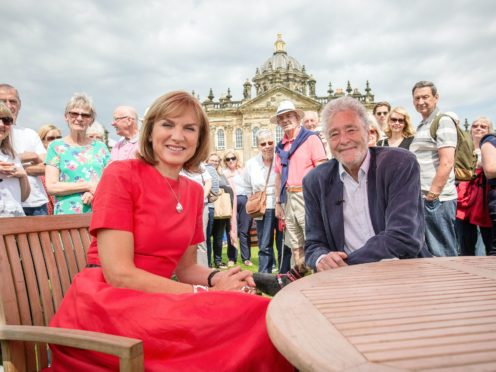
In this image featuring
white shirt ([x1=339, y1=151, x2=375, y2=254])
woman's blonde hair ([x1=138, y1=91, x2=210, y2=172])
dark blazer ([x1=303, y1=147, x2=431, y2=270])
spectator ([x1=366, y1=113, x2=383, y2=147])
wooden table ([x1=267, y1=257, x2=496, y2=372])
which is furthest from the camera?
spectator ([x1=366, y1=113, x2=383, y2=147])

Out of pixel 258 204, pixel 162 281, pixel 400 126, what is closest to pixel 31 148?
pixel 258 204

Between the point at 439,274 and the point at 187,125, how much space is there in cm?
145

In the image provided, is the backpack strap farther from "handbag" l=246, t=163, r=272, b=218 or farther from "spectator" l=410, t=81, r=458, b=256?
"handbag" l=246, t=163, r=272, b=218

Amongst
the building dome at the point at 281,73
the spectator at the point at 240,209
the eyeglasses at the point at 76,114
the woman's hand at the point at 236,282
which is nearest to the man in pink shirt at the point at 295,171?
the spectator at the point at 240,209

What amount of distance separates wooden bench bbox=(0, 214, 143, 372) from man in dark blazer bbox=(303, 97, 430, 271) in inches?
56.5

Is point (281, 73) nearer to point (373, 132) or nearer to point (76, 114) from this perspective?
point (373, 132)

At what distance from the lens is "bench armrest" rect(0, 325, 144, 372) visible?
3.68ft

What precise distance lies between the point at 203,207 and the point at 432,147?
3.09 m

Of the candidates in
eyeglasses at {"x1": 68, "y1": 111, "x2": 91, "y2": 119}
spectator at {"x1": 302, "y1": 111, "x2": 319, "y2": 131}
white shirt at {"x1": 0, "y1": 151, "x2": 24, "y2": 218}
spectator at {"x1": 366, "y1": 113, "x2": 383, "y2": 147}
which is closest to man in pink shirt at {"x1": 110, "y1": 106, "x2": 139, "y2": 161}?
eyeglasses at {"x1": 68, "y1": 111, "x2": 91, "y2": 119}

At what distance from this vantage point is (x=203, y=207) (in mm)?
2506

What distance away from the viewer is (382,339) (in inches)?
38.4

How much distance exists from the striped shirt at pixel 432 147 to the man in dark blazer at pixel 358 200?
1865mm

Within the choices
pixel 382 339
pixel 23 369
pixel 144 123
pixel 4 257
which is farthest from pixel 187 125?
pixel 382 339

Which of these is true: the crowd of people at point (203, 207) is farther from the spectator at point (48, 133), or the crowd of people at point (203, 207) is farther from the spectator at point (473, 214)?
the spectator at point (48, 133)
